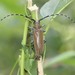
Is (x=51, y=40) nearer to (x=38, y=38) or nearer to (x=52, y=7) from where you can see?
(x=52, y=7)

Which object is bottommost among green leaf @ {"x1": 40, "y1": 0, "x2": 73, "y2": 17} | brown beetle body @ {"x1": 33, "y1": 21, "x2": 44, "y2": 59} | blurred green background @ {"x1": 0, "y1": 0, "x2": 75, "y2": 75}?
brown beetle body @ {"x1": 33, "y1": 21, "x2": 44, "y2": 59}

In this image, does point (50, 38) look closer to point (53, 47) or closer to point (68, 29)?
point (53, 47)

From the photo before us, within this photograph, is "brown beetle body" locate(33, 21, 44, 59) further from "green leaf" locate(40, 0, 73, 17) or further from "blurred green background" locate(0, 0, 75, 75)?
"blurred green background" locate(0, 0, 75, 75)

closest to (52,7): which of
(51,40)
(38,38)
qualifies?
(38,38)

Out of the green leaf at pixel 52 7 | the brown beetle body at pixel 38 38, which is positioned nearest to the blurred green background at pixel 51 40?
the green leaf at pixel 52 7

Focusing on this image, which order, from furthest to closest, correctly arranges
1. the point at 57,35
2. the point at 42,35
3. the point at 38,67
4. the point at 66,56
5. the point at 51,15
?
the point at 57,35
the point at 66,56
the point at 51,15
the point at 42,35
the point at 38,67

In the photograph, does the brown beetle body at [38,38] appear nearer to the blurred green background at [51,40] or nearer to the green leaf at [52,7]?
the green leaf at [52,7]

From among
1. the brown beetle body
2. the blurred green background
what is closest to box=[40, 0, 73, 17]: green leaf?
the brown beetle body

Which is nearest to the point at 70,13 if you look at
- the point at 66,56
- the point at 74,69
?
the point at 74,69
